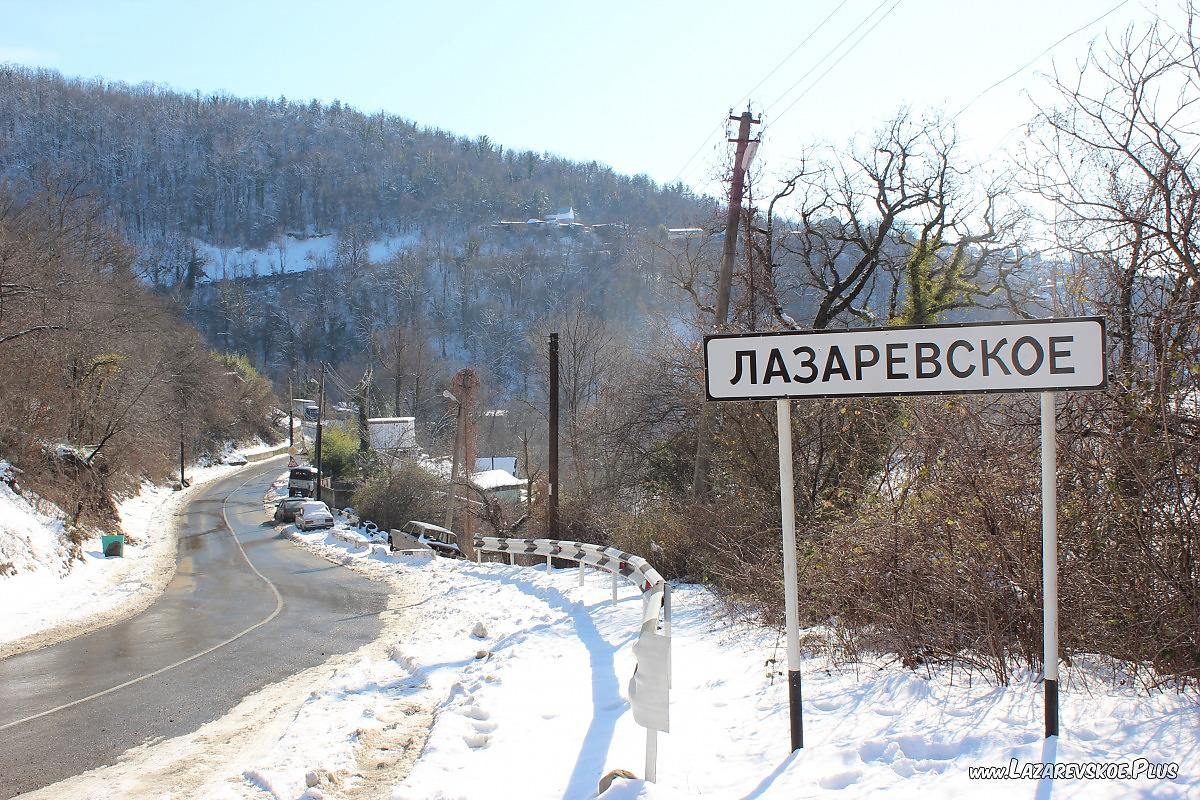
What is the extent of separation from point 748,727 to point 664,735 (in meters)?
0.61

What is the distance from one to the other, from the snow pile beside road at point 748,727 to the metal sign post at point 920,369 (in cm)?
34

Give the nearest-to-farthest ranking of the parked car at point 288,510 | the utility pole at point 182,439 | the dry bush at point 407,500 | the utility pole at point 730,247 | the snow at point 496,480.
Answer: the utility pole at point 730,247 → the parked car at point 288,510 → the dry bush at point 407,500 → the snow at point 496,480 → the utility pole at point 182,439

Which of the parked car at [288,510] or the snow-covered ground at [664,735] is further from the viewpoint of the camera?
the parked car at [288,510]

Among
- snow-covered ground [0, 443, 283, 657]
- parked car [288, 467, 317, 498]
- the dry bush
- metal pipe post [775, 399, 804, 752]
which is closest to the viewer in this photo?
metal pipe post [775, 399, 804, 752]

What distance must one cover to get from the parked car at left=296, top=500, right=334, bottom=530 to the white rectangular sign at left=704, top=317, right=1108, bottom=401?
39.7 metres

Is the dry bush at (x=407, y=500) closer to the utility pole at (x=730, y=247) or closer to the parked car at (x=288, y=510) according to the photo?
the parked car at (x=288, y=510)

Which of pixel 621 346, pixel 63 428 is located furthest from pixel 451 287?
pixel 63 428

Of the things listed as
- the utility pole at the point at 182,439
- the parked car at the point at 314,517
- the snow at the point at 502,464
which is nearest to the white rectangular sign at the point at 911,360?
the parked car at the point at 314,517

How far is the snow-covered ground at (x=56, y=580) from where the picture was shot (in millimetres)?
15977

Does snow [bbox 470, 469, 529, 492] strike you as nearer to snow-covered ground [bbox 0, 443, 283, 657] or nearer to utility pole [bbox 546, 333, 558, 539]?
snow-covered ground [bbox 0, 443, 283, 657]

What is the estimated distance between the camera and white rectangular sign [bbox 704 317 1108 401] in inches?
151

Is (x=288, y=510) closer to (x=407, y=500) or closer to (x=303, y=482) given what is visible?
(x=407, y=500)

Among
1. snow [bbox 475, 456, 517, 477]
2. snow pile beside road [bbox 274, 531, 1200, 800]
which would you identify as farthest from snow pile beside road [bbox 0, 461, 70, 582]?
snow [bbox 475, 456, 517, 477]

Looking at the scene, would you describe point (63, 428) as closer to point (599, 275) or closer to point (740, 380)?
point (740, 380)
